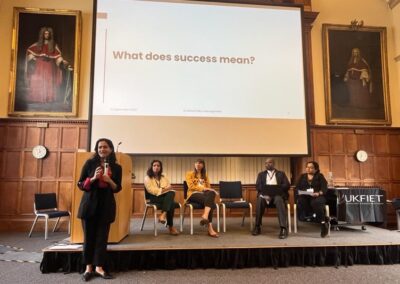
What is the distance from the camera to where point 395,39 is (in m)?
6.93

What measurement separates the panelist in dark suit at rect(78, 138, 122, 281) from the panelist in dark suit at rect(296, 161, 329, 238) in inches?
107

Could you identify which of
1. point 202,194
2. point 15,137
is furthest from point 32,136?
point 202,194

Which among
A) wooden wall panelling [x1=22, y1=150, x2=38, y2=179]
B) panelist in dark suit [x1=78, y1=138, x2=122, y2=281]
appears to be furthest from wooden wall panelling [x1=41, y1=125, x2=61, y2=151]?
panelist in dark suit [x1=78, y1=138, x2=122, y2=281]

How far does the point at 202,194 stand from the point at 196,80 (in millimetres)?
2352

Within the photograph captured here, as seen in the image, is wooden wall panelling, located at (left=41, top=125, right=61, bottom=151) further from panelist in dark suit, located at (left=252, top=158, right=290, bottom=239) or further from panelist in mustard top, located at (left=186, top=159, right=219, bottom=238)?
panelist in dark suit, located at (left=252, top=158, right=290, bottom=239)

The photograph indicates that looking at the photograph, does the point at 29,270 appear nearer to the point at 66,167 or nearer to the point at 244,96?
the point at 66,167

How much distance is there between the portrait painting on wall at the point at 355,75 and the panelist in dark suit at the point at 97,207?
520 centimetres

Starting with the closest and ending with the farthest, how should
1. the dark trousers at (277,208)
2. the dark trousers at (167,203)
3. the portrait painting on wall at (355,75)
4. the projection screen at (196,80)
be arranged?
1. the dark trousers at (277,208)
2. the dark trousers at (167,203)
3. the projection screen at (196,80)
4. the portrait painting on wall at (355,75)

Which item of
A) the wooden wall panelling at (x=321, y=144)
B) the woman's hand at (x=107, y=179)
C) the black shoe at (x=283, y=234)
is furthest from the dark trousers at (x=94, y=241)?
the wooden wall panelling at (x=321, y=144)

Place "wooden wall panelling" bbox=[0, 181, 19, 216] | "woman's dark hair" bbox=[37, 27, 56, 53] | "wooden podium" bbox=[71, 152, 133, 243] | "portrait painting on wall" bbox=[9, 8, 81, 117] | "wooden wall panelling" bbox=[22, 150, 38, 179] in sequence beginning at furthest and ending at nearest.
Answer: "woman's dark hair" bbox=[37, 27, 56, 53] < "portrait painting on wall" bbox=[9, 8, 81, 117] < "wooden wall panelling" bbox=[22, 150, 38, 179] < "wooden wall panelling" bbox=[0, 181, 19, 216] < "wooden podium" bbox=[71, 152, 133, 243]

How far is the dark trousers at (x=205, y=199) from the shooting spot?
13.8ft

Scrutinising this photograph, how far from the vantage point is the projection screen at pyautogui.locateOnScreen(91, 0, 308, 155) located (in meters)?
5.55

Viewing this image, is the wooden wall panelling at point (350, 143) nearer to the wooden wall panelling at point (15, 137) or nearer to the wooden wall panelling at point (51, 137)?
the wooden wall panelling at point (51, 137)

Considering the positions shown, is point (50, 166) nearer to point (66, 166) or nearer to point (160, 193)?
point (66, 166)
